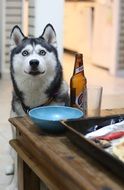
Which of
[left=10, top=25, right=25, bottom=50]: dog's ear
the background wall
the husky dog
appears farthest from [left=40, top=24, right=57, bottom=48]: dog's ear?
Result: the background wall

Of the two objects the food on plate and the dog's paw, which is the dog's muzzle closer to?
the dog's paw

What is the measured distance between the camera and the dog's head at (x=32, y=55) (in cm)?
205

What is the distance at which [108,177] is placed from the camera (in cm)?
106

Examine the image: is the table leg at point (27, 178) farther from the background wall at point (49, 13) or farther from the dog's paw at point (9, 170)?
the background wall at point (49, 13)

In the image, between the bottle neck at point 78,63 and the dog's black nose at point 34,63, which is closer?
the bottle neck at point 78,63

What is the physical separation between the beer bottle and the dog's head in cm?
39

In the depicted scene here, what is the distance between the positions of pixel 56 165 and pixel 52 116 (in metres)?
0.36

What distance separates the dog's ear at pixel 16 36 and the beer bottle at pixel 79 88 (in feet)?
1.70

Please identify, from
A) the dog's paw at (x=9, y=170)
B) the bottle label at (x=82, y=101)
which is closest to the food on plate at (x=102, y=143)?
the bottle label at (x=82, y=101)

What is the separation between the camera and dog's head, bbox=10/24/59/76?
205 cm

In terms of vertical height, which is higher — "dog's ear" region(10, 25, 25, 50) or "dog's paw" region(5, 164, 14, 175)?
"dog's ear" region(10, 25, 25, 50)

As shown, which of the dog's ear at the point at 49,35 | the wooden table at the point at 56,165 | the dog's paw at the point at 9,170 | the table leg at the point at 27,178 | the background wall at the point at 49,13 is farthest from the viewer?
the background wall at the point at 49,13

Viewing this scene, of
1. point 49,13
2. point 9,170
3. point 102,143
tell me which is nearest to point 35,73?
point 9,170

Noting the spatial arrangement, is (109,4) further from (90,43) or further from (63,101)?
(63,101)
